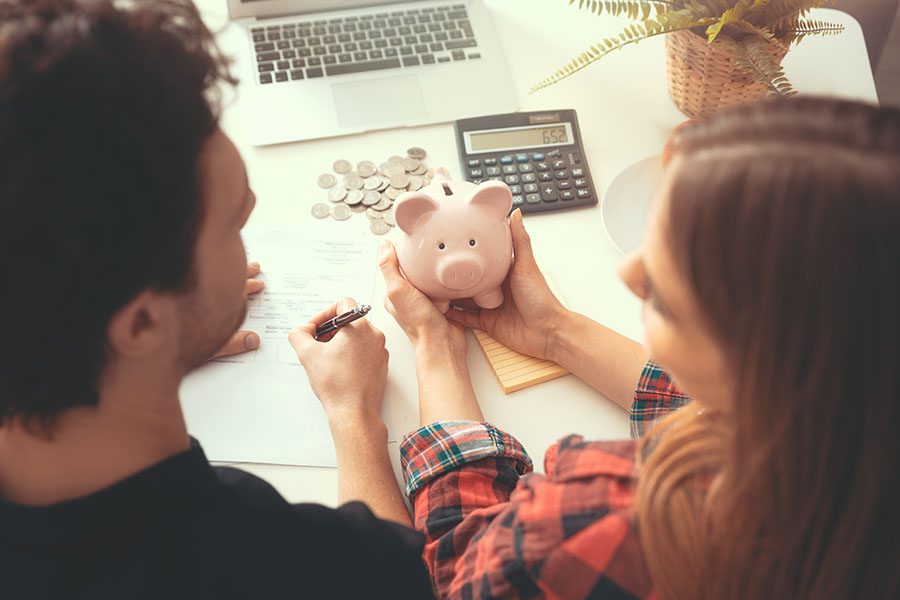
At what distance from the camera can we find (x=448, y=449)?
838 millimetres

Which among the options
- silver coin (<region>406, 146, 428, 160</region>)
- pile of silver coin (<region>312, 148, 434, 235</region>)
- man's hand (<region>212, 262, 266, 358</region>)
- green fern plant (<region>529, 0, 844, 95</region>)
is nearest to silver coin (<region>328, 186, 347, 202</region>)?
pile of silver coin (<region>312, 148, 434, 235</region>)

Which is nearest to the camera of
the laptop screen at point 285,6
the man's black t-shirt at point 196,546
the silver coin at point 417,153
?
the man's black t-shirt at point 196,546

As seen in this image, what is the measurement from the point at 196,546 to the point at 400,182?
0.66 meters

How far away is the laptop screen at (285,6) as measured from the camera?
1294 mm

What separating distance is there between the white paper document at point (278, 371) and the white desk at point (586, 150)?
26 mm

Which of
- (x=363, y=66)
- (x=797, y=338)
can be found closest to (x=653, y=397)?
(x=797, y=338)

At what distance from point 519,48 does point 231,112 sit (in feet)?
1.62

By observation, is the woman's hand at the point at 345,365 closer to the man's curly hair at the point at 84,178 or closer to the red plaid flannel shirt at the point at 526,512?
the red plaid flannel shirt at the point at 526,512

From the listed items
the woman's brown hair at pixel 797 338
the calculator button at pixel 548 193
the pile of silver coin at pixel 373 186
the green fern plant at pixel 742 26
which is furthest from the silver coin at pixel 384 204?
the woman's brown hair at pixel 797 338

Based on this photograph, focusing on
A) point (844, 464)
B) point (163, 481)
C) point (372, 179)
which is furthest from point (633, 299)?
point (163, 481)

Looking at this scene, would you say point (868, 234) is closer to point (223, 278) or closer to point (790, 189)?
point (790, 189)

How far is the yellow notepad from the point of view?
941mm

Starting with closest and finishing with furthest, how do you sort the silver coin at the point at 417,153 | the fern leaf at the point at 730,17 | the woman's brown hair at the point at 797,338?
the woman's brown hair at the point at 797,338 → the fern leaf at the point at 730,17 → the silver coin at the point at 417,153

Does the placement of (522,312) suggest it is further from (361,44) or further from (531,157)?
(361,44)
